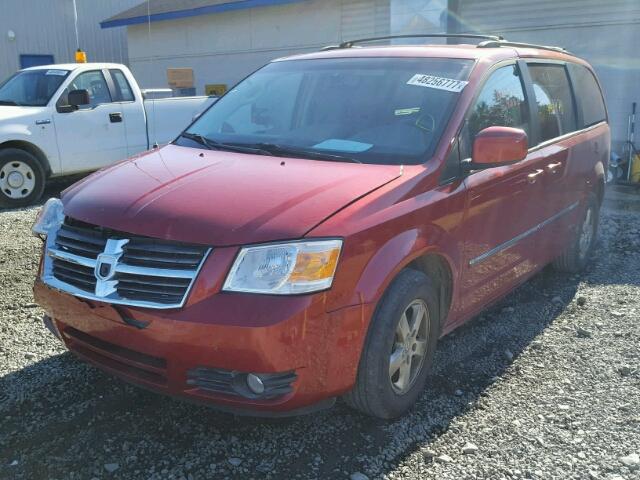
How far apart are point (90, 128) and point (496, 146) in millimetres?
6852

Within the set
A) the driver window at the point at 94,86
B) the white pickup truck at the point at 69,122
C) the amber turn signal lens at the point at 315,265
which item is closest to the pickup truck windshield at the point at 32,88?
the white pickup truck at the point at 69,122

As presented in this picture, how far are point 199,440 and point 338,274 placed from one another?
42.4 inches

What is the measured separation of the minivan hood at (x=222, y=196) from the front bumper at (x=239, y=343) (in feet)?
0.97

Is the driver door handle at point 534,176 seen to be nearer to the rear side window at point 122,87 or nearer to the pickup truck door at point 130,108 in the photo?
the pickup truck door at point 130,108

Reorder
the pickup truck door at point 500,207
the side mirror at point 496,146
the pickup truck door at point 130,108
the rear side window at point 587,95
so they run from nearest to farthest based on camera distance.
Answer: the side mirror at point 496,146 → the pickup truck door at point 500,207 → the rear side window at point 587,95 → the pickup truck door at point 130,108

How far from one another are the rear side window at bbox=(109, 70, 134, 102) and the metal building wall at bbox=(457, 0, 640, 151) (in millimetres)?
6642

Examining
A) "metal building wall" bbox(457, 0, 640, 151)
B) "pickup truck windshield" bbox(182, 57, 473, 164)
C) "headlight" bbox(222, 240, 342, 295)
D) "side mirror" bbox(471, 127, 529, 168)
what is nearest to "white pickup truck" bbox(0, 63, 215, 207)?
"pickup truck windshield" bbox(182, 57, 473, 164)

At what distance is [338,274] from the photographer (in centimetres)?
259

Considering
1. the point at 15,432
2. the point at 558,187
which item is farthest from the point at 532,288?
the point at 15,432

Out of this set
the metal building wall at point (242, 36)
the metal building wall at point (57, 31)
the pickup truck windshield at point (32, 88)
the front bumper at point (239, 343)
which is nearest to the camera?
the front bumper at point (239, 343)

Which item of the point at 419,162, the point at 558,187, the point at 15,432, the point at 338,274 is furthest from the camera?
the point at 558,187

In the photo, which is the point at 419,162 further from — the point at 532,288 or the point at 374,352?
the point at 532,288

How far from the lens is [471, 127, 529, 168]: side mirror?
3.26 metres

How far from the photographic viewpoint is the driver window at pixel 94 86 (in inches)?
340
